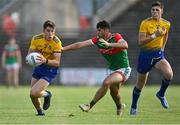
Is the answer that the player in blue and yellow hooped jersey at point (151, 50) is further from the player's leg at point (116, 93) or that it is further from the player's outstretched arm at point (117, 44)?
the player's outstretched arm at point (117, 44)

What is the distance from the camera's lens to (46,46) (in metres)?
15.3

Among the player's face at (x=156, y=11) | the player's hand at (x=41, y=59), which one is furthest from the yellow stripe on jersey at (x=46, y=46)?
the player's face at (x=156, y=11)

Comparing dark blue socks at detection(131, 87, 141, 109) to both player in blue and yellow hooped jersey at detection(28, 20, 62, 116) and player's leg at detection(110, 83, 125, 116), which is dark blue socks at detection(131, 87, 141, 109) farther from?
player in blue and yellow hooped jersey at detection(28, 20, 62, 116)

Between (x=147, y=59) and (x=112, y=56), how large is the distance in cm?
125

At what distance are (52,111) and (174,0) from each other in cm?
2090

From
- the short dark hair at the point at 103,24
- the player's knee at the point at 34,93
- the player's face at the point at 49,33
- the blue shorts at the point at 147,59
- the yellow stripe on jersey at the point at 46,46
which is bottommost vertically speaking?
the player's knee at the point at 34,93

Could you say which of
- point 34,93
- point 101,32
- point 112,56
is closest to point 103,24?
point 101,32

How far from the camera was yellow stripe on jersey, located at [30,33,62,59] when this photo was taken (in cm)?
1530

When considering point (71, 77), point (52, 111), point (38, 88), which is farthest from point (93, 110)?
point (71, 77)

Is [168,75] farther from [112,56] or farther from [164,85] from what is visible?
[112,56]

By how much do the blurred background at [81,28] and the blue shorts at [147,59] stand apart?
60.8 feet

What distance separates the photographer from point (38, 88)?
15.2 m

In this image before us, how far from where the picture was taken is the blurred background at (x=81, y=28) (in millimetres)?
35594

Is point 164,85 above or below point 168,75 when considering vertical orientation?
below
